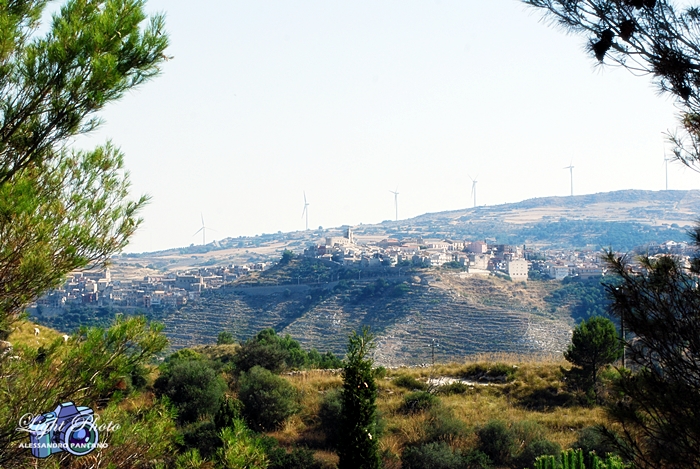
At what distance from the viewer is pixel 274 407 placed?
14.9m

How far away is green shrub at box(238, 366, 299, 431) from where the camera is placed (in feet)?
48.5

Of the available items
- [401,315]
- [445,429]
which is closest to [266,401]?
[445,429]

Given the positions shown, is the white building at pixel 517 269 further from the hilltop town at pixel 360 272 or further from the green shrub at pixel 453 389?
the green shrub at pixel 453 389

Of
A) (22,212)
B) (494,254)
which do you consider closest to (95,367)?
(22,212)

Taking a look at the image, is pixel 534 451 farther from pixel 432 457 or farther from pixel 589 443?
pixel 432 457

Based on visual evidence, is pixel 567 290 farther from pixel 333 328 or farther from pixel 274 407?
pixel 274 407

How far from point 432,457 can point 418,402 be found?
3363 mm

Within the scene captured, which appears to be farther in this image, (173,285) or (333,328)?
(173,285)

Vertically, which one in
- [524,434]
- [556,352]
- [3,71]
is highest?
[3,71]

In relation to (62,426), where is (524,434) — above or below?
below

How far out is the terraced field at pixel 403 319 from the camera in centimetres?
5319

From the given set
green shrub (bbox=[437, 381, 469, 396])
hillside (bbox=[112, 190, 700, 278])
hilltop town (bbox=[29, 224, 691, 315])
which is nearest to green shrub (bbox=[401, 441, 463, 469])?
green shrub (bbox=[437, 381, 469, 396])

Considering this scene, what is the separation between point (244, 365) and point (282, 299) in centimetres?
5440

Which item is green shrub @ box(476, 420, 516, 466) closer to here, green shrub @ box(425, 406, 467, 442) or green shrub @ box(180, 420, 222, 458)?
green shrub @ box(425, 406, 467, 442)
